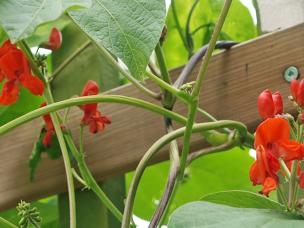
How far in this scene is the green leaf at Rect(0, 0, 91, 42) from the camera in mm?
610

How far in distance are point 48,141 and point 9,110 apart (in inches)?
8.6

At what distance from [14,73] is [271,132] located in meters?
0.39

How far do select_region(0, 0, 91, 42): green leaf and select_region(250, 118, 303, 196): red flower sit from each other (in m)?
0.22

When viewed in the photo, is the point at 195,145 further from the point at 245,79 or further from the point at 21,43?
the point at 21,43

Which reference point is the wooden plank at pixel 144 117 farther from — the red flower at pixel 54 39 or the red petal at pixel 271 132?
the red petal at pixel 271 132

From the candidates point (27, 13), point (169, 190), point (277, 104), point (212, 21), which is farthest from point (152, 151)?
point (212, 21)

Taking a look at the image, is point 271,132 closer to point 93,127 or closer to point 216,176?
point 93,127

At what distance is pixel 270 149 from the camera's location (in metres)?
0.73

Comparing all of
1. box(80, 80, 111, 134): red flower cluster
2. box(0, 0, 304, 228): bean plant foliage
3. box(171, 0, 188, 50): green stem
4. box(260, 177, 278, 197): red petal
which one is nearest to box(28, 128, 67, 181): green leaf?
box(0, 0, 304, 228): bean plant foliage

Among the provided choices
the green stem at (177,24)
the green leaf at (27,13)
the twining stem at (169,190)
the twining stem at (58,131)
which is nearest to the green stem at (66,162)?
the twining stem at (58,131)

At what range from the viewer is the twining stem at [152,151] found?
2.64 feet

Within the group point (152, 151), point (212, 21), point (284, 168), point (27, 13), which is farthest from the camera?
point (212, 21)

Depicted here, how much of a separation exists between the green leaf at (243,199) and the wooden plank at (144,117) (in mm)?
236

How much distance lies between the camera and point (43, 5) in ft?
2.12
